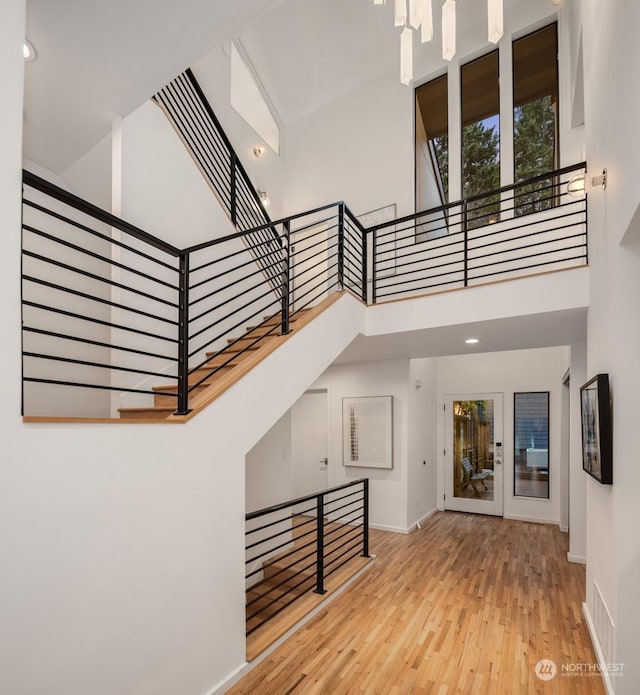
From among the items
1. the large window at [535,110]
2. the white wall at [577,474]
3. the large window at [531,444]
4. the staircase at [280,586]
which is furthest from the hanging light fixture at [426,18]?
the large window at [531,444]

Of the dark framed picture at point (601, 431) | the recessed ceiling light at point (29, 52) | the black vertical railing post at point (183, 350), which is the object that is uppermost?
the recessed ceiling light at point (29, 52)

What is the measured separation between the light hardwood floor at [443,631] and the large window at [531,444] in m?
1.46

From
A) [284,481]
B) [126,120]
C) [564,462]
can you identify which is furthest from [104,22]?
[564,462]

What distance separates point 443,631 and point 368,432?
10.2ft

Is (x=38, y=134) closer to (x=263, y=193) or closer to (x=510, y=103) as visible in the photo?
(x=263, y=193)

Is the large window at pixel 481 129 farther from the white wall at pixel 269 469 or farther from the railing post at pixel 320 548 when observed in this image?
the railing post at pixel 320 548

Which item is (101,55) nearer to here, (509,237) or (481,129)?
(509,237)

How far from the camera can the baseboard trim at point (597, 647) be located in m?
2.52

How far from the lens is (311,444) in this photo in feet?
23.1

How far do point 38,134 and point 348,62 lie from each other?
16.8ft

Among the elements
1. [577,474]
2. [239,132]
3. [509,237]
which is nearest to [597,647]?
[577,474]

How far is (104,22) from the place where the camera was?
240 cm

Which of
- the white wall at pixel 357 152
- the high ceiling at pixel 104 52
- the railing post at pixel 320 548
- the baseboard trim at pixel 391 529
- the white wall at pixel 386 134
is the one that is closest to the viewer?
the high ceiling at pixel 104 52

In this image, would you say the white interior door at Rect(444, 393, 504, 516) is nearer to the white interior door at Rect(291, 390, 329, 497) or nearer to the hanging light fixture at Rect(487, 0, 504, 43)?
the white interior door at Rect(291, 390, 329, 497)
